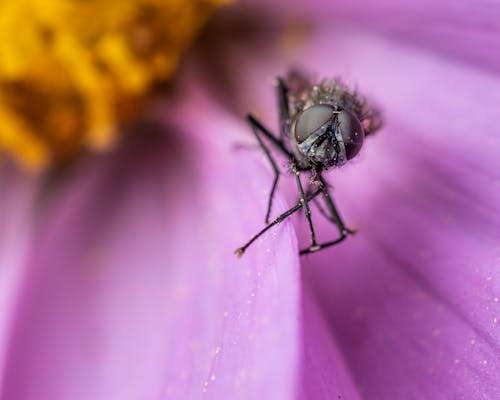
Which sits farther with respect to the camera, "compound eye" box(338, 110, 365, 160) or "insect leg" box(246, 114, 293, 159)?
"insect leg" box(246, 114, 293, 159)

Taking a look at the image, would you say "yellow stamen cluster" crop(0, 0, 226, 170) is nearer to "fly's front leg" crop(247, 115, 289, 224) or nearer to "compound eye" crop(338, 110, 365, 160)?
"fly's front leg" crop(247, 115, 289, 224)

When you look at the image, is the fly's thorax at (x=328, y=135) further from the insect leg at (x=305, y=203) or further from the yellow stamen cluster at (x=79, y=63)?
the yellow stamen cluster at (x=79, y=63)

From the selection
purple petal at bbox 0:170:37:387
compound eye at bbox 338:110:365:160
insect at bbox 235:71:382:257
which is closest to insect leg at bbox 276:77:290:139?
insect at bbox 235:71:382:257

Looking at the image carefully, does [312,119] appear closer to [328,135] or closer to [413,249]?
[328,135]

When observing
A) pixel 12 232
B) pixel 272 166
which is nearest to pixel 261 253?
pixel 272 166

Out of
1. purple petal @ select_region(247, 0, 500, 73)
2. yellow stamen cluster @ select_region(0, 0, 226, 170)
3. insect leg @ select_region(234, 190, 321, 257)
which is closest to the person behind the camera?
insect leg @ select_region(234, 190, 321, 257)

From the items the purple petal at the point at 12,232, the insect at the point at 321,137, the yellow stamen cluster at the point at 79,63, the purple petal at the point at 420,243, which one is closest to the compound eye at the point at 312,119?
the insect at the point at 321,137
